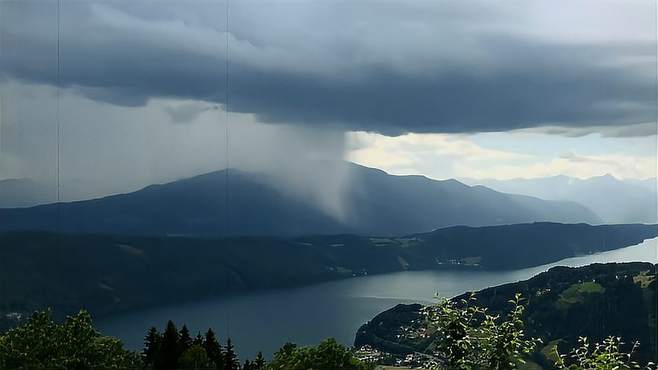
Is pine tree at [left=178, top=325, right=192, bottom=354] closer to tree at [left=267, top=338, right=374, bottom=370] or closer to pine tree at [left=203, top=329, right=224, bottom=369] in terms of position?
pine tree at [left=203, top=329, right=224, bottom=369]

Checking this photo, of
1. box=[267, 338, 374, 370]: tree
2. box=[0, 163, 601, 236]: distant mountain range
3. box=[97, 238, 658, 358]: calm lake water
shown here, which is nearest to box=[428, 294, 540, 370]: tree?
box=[267, 338, 374, 370]: tree

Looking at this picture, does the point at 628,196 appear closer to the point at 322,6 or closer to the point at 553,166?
the point at 553,166

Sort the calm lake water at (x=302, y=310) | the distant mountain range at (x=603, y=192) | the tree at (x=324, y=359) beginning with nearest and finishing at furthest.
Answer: the tree at (x=324, y=359) < the distant mountain range at (x=603, y=192) < the calm lake water at (x=302, y=310)

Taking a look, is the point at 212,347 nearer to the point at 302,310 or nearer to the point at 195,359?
the point at 195,359

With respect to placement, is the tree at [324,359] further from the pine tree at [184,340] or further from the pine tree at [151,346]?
the pine tree at [151,346]

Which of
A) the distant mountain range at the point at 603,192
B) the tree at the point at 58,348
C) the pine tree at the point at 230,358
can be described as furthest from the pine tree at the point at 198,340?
the distant mountain range at the point at 603,192

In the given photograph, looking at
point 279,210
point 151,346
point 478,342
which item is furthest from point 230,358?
point 478,342
